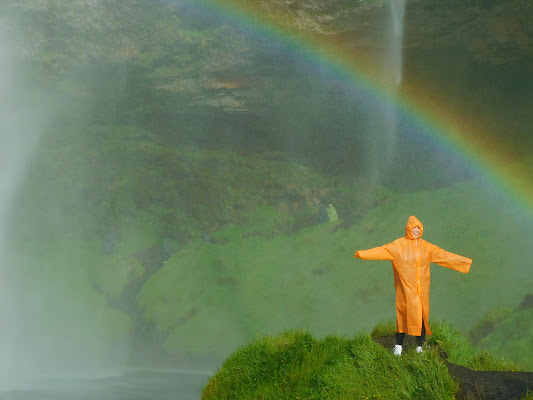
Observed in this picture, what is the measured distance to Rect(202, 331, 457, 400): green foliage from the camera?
16.2 ft

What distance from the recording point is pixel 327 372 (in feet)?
17.6

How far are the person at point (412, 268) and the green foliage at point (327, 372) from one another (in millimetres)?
808

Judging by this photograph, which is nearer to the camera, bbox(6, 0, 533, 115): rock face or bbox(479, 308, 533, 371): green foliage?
bbox(479, 308, 533, 371): green foliage

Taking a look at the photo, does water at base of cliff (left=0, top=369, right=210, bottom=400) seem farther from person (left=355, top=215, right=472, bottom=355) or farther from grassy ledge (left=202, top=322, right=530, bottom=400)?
person (left=355, top=215, right=472, bottom=355)

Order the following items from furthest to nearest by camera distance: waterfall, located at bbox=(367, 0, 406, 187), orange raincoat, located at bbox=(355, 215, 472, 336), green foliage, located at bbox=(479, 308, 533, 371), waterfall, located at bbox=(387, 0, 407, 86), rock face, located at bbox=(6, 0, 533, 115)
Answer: waterfall, located at bbox=(367, 0, 406, 187) → rock face, located at bbox=(6, 0, 533, 115) → waterfall, located at bbox=(387, 0, 407, 86) → green foliage, located at bbox=(479, 308, 533, 371) → orange raincoat, located at bbox=(355, 215, 472, 336)

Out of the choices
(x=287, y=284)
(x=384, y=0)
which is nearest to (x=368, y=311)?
(x=287, y=284)

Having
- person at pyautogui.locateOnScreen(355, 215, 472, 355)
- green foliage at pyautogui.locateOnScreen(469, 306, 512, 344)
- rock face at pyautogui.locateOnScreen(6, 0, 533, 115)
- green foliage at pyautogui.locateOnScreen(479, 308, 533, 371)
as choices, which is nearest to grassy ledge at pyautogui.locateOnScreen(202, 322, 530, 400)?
person at pyautogui.locateOnScreen(355, 215, 472, 355)

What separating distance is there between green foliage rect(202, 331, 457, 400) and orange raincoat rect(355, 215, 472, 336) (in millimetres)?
820

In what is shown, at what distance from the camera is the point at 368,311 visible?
A: 22.3 m

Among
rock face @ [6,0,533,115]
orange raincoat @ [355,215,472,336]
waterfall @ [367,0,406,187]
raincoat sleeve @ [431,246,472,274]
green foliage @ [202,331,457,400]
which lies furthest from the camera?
waterfall @ [367,0,406,187]

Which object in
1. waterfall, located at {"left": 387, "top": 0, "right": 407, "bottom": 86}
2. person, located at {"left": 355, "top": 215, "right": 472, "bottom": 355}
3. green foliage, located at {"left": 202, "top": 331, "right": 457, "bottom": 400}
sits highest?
waterfall, located at {"left": 387, "top": 0, "right": 407, "bottom": 86}

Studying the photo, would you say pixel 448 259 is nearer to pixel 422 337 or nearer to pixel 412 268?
pixel 412 268

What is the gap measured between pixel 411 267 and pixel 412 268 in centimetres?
2

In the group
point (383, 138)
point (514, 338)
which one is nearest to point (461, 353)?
point (514, 338)
